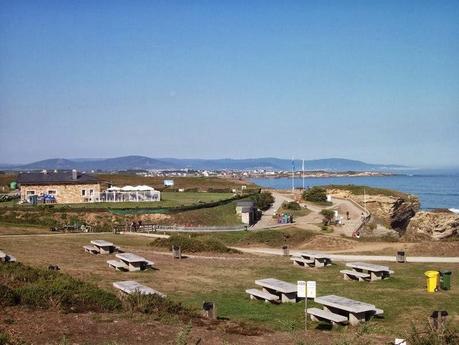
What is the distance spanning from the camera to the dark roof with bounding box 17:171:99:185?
57719 millimetres

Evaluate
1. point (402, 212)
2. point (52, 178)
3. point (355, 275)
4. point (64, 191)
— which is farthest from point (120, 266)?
point (402, 212)

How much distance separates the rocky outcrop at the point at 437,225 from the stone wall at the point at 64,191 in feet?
119

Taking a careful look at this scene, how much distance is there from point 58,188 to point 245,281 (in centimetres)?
4314

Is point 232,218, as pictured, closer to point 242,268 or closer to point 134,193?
point 134,193

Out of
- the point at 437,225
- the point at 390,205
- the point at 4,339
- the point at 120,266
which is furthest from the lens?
the point at 390,205

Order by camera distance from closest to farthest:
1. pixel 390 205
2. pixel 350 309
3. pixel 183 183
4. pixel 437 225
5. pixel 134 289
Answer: pixel 350 309 < pixel 134 289 < pixel 437 225 < pixel 390 205 < pixel 183 183

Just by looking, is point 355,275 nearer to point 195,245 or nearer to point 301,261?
point 301,261

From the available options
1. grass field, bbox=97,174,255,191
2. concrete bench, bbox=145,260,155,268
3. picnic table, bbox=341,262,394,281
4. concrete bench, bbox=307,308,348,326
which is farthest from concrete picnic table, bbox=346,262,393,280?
A: grass field, bbox=97,174,255,191

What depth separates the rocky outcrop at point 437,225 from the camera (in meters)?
58.5

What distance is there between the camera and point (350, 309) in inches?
505

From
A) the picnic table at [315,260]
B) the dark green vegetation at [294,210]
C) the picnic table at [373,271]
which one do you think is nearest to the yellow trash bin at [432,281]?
the picnic table at [373,271]

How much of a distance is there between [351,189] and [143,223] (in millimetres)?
51537

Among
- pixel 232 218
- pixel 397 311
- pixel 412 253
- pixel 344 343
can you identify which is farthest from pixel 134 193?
pixel 344 343

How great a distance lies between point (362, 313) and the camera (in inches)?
511
